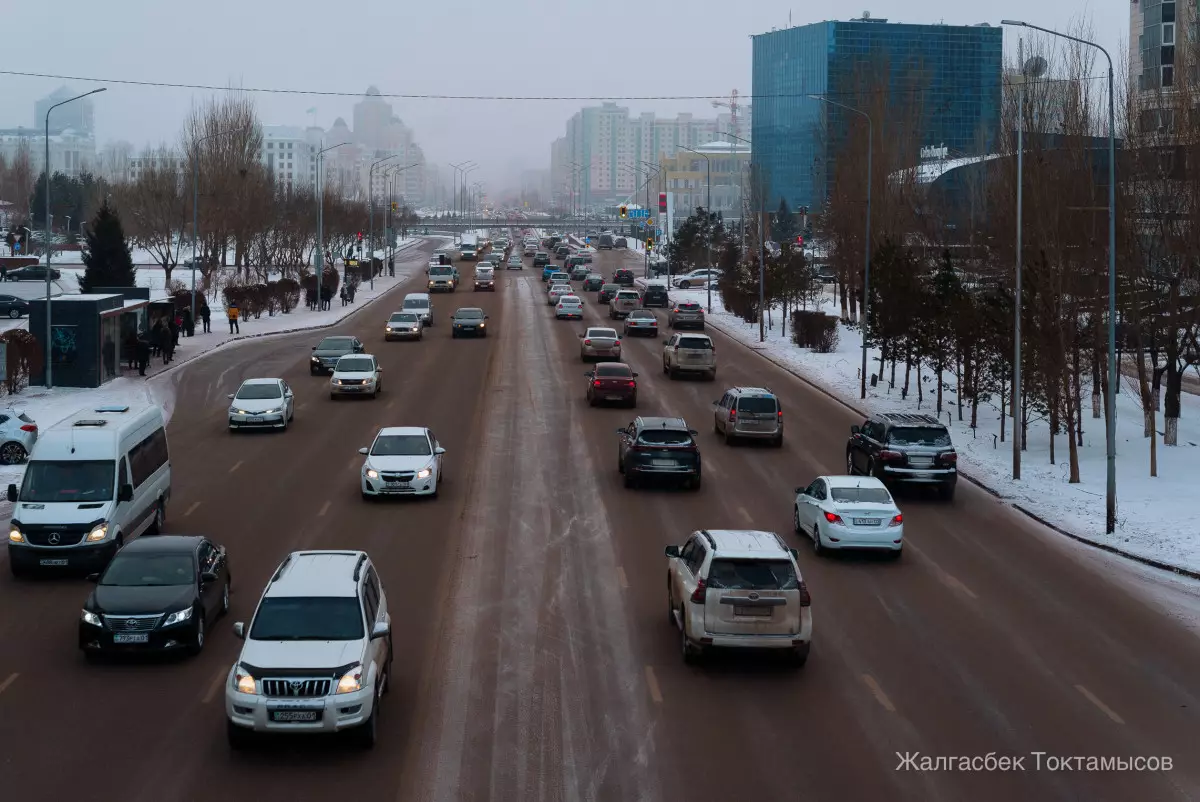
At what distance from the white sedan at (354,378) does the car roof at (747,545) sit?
25069mm

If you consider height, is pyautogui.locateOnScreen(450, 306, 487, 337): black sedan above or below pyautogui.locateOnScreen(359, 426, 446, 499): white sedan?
above

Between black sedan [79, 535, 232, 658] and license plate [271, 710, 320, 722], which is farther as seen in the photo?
black sedan [79, 535, 232, 658]

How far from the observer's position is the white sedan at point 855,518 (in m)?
21.8

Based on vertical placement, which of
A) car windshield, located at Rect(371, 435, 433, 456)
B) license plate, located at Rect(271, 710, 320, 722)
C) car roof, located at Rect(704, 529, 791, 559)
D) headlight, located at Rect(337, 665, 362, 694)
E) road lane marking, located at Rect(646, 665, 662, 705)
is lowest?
road lane marking, located at Rect(646, 665, 662, 705)

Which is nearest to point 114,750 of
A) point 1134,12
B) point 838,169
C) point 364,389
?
point 364,389

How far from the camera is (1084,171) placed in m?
33.4

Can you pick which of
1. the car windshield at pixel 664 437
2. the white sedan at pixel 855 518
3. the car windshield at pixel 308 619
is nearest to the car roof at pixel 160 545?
the car windshield at pixel 308 619

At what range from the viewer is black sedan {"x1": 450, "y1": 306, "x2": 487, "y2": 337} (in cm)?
5956

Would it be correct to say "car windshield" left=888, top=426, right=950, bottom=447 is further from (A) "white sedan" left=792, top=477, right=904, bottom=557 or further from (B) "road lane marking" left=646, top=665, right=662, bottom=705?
(B) "road lane marking" left=646, top=665, right=662, bottom=705

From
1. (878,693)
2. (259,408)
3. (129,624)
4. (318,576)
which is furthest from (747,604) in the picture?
(259,408)

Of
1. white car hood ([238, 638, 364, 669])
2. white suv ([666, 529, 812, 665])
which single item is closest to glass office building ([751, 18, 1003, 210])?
white suv ([666, 529, 812, 665])

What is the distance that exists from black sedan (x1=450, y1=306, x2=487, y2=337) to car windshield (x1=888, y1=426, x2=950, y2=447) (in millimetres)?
34513

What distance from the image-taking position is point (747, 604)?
50.6 ft

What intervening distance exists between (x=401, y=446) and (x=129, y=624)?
11.5 metres
